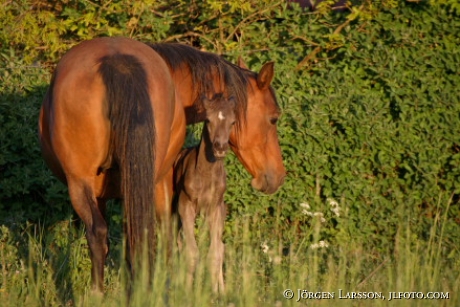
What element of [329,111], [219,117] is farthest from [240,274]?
[329,111]

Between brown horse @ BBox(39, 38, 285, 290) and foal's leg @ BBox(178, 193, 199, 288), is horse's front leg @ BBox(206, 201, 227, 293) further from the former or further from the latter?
brown horse @ BBox(39, 38, 285, 290)

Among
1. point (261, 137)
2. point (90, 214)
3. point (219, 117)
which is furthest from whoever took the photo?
point (261, 137)

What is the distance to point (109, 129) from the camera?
16.2 feet

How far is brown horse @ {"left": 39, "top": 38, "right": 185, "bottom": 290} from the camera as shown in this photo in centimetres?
489

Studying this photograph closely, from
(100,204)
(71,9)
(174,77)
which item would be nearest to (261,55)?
(71,9)

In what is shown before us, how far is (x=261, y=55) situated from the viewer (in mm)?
8438

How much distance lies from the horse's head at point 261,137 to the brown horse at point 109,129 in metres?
1.36

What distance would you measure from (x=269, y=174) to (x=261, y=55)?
2105 millimetres

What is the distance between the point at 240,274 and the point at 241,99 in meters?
1.50

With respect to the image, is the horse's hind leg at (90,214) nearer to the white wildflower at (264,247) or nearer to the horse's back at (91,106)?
the horse's back at (91,106)

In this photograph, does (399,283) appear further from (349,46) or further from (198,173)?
(349,46)

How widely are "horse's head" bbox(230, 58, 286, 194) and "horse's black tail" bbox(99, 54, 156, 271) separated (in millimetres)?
1613

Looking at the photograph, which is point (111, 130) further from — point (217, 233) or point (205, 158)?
point (217, 233)

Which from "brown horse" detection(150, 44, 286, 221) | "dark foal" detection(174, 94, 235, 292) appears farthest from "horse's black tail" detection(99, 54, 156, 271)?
"dark foal" detection(174, 94, 235, 292)
